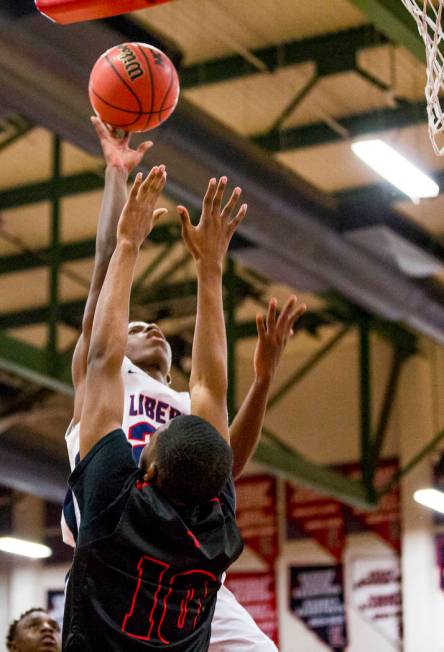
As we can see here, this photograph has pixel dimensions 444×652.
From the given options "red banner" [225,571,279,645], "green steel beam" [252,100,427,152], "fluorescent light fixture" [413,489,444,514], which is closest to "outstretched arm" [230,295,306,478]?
"green steel beam" [252,100,427,152]

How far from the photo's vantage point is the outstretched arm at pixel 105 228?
4.84 m

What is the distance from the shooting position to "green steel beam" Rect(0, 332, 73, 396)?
1234cm

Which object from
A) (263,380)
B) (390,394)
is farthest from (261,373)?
(390,394)

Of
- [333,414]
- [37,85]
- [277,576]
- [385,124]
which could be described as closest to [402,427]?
[333,414]

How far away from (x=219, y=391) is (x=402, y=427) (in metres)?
14.4

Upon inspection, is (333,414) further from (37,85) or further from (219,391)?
(219,391)

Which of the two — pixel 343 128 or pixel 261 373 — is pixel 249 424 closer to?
pixel 261 373

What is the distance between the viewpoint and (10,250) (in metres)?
17.6

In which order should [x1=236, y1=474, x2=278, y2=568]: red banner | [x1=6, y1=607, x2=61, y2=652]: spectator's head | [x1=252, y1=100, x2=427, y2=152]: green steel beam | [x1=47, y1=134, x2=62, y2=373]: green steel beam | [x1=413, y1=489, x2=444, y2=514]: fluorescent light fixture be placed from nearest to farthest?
[x1=6, y1=607, x2=61, y2=652]: spectator's head, [x1=47, y1=134, x2=62, y2=373]: green steel beam, [x1=252, y1=100, x2=427, y2=152]: green steel beam, [x1=413, y1=489, x2=444, y2=514]: fluorescent light fixture, [x1=236, y1=474, x2=278, y2=568]: red banner

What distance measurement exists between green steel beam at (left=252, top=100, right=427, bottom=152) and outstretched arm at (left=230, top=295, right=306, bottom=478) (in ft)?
26.9

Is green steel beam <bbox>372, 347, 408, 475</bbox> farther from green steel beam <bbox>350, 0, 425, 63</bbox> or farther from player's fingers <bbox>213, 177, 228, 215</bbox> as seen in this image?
Answer: player's fingers <bbox>213, 177, 228, 215</bbox>

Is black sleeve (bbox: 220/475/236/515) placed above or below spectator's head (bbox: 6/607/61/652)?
below

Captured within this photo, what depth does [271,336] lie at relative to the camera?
541cm

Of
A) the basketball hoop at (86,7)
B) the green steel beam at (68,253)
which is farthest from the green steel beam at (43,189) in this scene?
the basketball hoop at (86,7)
